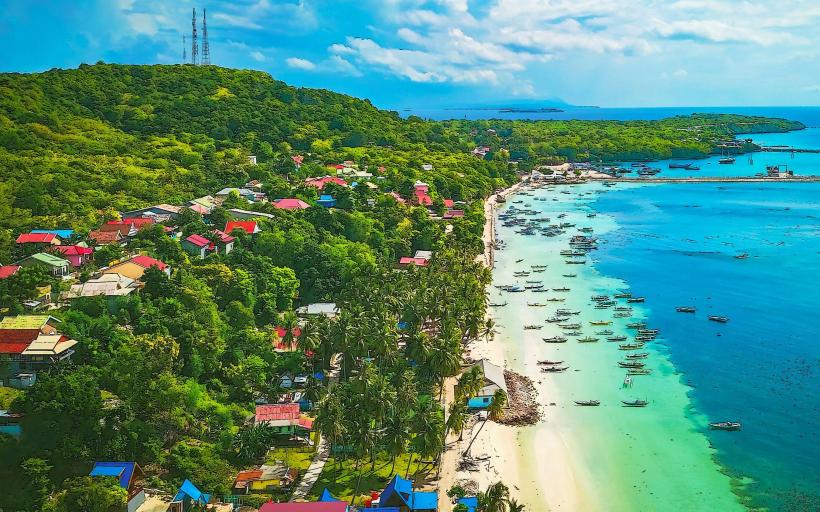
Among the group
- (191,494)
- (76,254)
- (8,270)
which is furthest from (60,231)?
(191,494)

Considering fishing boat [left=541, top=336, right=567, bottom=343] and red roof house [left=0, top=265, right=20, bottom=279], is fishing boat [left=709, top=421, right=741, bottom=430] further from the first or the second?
red roof house [left=0, top=265, right=20, bottom=279]

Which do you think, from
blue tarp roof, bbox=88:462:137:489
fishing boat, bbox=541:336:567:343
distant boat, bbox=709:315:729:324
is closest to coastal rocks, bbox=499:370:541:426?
fishing boat, bbox=541:336:567:343

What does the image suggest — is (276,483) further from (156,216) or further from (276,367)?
(156,216)

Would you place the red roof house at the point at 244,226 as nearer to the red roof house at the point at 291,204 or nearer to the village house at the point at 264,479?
the red roof house at the point at 291,204


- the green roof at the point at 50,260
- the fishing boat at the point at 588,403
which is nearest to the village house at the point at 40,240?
the green roof at the point at 50,260

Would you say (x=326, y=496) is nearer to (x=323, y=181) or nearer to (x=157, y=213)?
(x=157, y=213)

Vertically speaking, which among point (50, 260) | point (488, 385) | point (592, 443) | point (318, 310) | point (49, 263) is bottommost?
point (592, 443)
